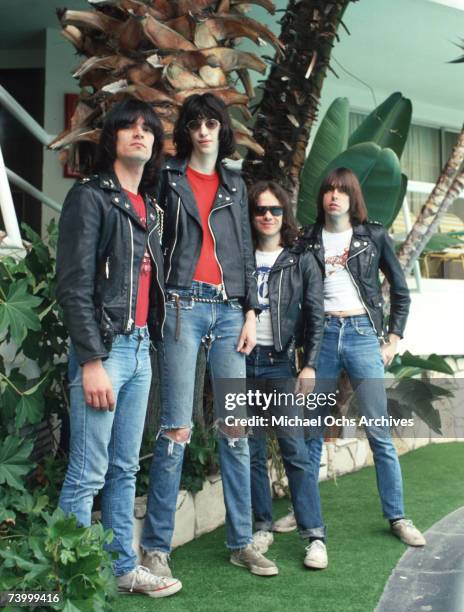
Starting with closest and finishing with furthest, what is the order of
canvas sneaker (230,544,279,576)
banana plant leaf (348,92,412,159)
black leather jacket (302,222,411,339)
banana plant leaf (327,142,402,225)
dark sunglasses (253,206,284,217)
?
canvas sneaker (230,544,279,576), dark sunglasses (253,206,284,217), black leather jacket (302,222,411,339), banana plant leaf (327,142,402,225), banana plant leaf (348,92,412,159)

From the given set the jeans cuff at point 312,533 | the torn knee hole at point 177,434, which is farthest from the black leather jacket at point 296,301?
the jeans cuff at point 312,533

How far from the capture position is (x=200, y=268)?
10.7 feet

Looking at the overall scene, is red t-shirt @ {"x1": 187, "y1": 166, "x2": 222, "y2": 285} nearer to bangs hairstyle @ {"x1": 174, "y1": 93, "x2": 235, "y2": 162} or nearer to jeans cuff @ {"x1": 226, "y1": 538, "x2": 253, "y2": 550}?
bangs hairstyle @ {"x1": 174, "y1": 93, "x2": 235, "y2": 162}

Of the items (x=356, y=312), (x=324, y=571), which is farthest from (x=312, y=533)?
(x=356, y=312)

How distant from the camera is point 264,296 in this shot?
3.66 meters

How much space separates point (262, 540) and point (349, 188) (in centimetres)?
179

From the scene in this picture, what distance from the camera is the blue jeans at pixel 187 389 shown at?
319cm

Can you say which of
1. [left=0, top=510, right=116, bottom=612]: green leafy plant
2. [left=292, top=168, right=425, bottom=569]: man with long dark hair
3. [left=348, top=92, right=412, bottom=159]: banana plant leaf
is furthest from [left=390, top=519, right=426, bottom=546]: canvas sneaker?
[left=348, top=92, right=412, bottom=159]: banana plant leaf

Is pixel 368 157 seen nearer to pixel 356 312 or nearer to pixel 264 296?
pixel 356 312

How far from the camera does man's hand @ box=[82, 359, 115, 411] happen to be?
2.78 metres

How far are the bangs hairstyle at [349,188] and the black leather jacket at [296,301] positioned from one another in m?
0.38

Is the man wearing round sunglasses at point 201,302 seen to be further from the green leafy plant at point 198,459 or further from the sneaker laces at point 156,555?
the green leafy plant at point 198,459

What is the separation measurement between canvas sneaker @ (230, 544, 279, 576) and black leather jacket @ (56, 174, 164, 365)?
123cm

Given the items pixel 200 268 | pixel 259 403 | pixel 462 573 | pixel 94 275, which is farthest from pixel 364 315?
pixel 94 275
